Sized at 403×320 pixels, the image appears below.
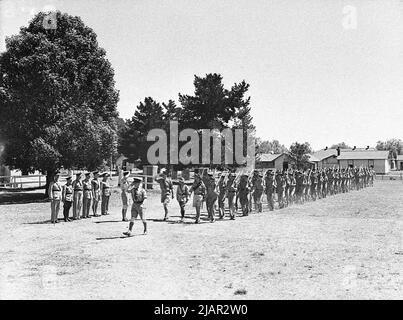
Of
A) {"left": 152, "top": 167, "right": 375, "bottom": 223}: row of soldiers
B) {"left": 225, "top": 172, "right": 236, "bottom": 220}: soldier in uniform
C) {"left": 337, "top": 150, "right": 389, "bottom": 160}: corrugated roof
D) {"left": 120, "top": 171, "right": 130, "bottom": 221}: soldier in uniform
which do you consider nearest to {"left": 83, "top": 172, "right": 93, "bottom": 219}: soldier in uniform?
{"left": 120, "top": 171, "right": 130, "bottom": 221}: soldier in uniform

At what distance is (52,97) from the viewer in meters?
21.4

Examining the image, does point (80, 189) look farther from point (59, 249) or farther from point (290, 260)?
point (290, 260)

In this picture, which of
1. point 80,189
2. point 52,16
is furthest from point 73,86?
point 80,189

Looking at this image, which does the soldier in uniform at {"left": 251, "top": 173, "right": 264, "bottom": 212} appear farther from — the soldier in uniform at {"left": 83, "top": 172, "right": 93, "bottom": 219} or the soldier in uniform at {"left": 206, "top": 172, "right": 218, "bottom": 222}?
the soldier in uniform at {"left": 83, "top": 172, "right": 93, "bottom": 219}

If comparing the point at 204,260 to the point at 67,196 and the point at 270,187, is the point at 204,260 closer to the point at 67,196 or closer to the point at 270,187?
the point at 67,196

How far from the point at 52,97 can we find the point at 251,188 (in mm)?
11881

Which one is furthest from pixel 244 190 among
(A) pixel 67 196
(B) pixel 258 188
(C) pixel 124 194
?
(A) pixel 67 196

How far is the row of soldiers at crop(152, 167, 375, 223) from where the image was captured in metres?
14.8

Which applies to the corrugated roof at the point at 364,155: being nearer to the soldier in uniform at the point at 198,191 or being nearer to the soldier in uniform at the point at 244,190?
the soldier in uniform at the point at 244,190

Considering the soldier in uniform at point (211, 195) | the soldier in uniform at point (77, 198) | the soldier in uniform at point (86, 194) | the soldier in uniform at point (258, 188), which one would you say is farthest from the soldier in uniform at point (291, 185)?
the soldier in uniform at point (77, 198)

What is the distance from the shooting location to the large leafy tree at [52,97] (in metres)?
20.9

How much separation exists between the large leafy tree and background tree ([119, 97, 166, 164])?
4038cm

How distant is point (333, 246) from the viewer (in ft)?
32.9
